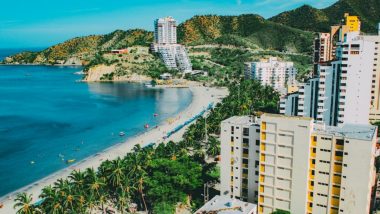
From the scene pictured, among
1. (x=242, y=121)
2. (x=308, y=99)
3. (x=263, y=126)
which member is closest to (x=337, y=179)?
(x=263, y=126)

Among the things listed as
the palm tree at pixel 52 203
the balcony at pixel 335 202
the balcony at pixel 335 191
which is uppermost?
the balcony at pixel 335 191

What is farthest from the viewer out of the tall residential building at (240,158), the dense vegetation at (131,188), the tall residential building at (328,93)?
the tall residential building at (328,93)

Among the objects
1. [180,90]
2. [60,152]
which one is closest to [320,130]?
[60,152]

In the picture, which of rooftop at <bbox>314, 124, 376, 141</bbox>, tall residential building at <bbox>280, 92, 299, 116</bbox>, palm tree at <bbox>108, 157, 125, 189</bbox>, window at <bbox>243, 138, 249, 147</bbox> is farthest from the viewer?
tall residential building at <bbox>280, 92, 299, 116</bbox>

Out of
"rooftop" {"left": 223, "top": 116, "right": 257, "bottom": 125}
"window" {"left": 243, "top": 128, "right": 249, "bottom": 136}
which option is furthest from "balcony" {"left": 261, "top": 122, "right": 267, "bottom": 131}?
"rooftop" {"left": 223, "top": 116, "right": 257, "bottom": 125}

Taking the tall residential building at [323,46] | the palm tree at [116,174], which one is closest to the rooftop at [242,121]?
the palm tree at [116,174]

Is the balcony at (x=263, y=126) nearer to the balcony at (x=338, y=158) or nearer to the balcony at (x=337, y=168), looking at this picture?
the balcony at (x=338, y=158)

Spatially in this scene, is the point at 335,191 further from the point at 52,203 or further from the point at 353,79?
the point at 52,203

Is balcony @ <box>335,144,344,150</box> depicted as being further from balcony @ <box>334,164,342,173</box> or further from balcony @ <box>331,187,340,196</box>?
balcony @ <box>331,187,340,196</box>
